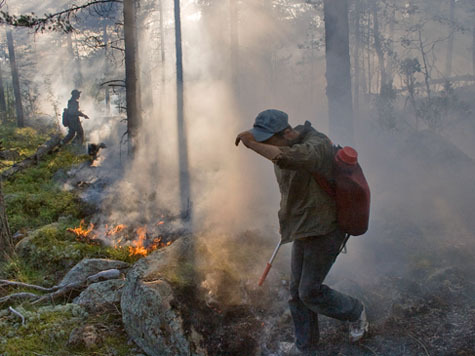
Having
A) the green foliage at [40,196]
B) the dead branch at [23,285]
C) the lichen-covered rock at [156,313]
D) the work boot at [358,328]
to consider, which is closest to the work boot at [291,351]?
the work boot at [358,328]

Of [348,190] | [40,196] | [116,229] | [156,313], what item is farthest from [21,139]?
[348,190]

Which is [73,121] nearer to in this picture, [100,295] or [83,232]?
[83,232]

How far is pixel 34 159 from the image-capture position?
11414 millimetres

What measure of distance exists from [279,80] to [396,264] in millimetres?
24258

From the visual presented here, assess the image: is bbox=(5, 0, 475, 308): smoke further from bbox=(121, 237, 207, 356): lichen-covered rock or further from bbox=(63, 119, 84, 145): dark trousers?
bbox=(63, 119, 84, 145): dark trousers

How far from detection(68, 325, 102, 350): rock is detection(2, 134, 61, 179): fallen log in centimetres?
808

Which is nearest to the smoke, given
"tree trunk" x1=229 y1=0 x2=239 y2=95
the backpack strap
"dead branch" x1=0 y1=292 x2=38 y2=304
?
"tree trunk" x1=229 y1=0 x2=239 y2=95

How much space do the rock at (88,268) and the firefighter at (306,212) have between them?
110 inches

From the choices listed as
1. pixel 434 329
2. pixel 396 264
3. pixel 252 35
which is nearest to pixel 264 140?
pixel 434 329

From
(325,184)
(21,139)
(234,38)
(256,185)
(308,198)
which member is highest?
(234,38)

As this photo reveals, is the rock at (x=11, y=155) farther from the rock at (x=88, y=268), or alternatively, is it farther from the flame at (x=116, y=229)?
the rock at (x=88, y=268)

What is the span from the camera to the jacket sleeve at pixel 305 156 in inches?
97.7

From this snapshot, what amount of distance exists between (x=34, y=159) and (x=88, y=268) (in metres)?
8.15

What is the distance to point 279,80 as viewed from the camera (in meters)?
27.3
